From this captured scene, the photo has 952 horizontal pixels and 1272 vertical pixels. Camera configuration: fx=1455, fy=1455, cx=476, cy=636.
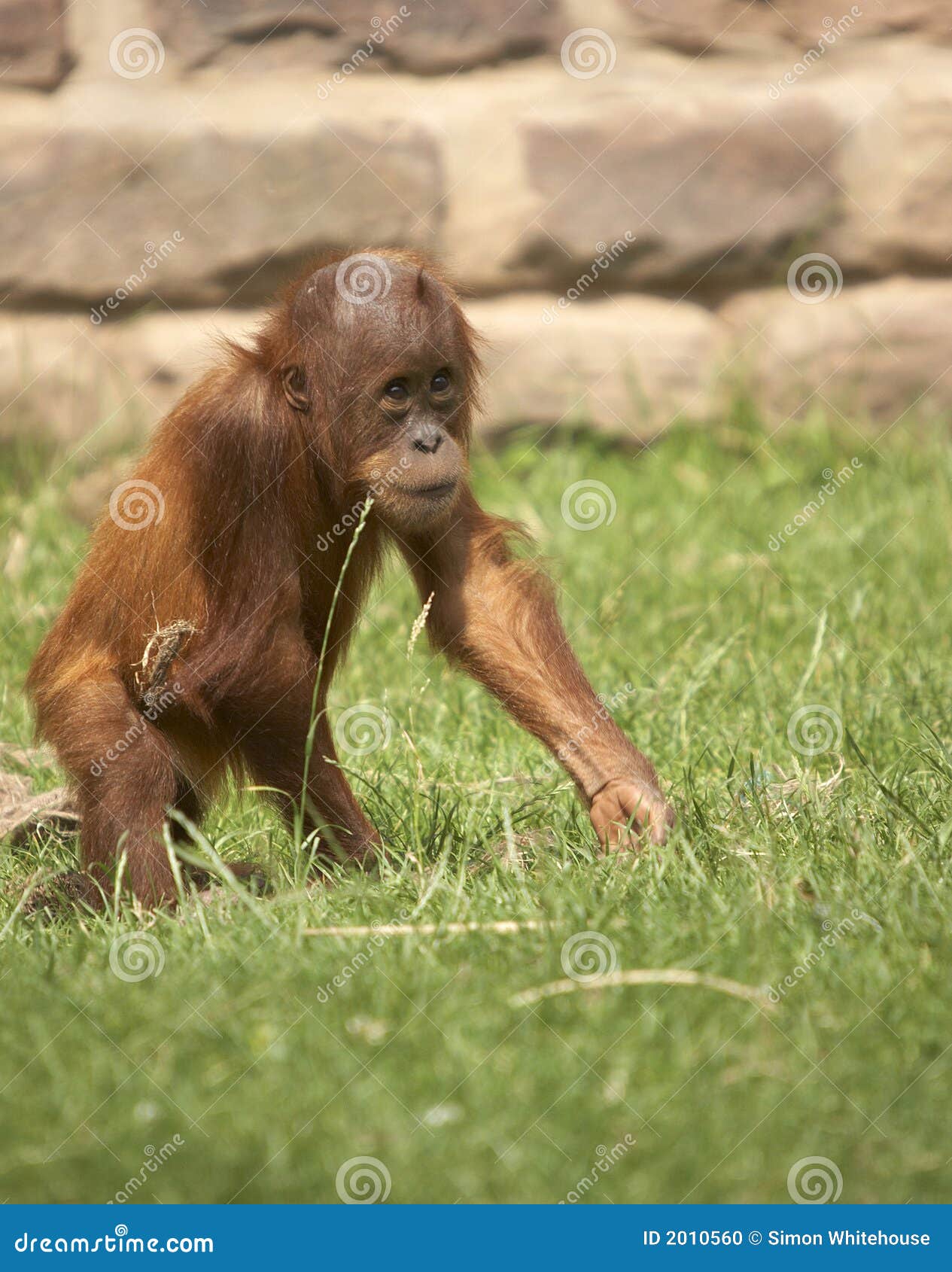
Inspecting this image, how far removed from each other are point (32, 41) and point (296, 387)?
4266 mm

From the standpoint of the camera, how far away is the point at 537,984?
3.12 m

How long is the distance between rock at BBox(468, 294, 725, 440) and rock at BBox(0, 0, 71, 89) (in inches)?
97.7

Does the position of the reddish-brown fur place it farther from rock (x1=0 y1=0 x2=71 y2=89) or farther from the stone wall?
rock (x1=0 y1=0 x2=71 y2=89)

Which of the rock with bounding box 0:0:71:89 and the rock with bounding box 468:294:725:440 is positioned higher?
the rock with bounding box 0:0:71:89

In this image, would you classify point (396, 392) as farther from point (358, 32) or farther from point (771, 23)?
point (771, 23)

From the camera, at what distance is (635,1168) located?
8.64ft

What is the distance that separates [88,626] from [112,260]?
12.4 feet

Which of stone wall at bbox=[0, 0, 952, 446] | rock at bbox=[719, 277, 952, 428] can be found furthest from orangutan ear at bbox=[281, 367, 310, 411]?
rock at bbox=[719, 277, 952, 428]

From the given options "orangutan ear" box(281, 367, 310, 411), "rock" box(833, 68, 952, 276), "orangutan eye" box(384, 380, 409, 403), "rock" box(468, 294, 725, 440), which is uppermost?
"orangutan eye" box(384, 380, 409, 403)

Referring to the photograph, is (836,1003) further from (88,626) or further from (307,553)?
(88,626)

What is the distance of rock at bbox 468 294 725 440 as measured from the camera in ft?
25.9

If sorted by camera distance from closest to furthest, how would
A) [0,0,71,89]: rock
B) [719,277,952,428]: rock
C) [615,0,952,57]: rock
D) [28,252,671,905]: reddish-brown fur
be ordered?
[28,252,671,905]: reddish-brown fur, [0,0,71,89]: rock, [615,0,952,57]: rock, [719,277,952,428]: rock

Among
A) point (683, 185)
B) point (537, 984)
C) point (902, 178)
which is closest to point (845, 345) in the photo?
point (902, 178)

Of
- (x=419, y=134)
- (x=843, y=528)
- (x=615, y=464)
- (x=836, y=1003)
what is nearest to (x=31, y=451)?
(x=419, y=134)
